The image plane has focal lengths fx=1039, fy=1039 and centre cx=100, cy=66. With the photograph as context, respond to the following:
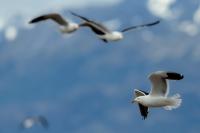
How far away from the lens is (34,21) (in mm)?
23719

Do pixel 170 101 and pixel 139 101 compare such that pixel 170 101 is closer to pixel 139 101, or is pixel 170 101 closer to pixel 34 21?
pixel 139 101

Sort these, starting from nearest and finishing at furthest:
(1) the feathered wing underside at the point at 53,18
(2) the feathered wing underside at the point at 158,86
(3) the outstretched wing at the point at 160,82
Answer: (3) the outstretched wing at the point at 160,82 → (2) the feathered wing underside at the point at 158,86 → (1) the feathered wing underside at the point at 53,18

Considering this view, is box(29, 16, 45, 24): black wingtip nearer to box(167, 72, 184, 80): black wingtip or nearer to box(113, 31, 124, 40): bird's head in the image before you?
box(113, 31, 124, 40): bird's head

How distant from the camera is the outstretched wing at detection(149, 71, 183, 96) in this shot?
22.4 m

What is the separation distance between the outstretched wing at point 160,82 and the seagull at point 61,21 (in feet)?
6.87

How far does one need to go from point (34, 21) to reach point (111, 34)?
71.2 inches

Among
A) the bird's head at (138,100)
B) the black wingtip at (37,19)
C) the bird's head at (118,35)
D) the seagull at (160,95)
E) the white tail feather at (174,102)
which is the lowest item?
the white tail feather at (174,102)

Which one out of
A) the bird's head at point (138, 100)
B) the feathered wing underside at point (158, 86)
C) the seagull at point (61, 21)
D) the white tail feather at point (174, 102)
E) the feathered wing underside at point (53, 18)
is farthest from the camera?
the bird's head at point (138, 100)

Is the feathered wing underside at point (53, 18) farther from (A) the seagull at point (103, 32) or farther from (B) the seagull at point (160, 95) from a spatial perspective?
(B) the seagull at point (160, 95)

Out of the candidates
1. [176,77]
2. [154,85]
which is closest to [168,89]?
[154,85]

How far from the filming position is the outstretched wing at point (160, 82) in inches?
881

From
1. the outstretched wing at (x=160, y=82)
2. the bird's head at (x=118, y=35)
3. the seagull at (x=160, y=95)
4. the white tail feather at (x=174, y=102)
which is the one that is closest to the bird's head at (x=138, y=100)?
the seagull at (x=160, y=95)

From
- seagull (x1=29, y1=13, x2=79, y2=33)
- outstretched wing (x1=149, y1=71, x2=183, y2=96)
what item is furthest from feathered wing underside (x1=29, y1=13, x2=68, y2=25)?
outstretched wing (x1=149, y1=71, x2=183, y2=96)

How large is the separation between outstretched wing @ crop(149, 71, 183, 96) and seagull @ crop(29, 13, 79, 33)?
2093 mm
